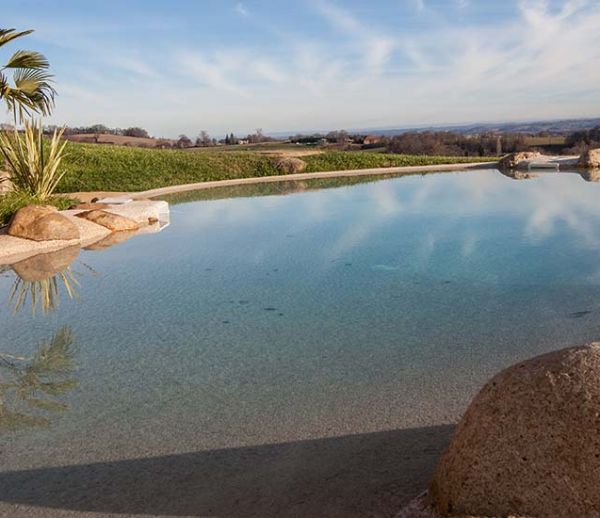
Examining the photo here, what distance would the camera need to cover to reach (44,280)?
883cm

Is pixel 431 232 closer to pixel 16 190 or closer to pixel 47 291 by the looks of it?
pixel 47 291

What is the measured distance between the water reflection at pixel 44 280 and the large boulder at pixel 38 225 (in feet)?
1.77

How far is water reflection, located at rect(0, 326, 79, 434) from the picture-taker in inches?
174

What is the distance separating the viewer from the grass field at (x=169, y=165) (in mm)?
22172

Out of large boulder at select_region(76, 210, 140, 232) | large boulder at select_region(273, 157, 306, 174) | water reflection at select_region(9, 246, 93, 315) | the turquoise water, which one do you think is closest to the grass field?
large boulder at select_region(273, 157, 306, 174)

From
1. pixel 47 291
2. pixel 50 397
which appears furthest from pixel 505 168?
pixel 50 397

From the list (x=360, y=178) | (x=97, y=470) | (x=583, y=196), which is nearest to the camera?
(x=97, y=470)

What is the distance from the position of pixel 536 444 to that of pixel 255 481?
1647 millimetres

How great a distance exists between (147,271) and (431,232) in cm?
557

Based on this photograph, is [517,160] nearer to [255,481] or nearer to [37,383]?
[37,383]

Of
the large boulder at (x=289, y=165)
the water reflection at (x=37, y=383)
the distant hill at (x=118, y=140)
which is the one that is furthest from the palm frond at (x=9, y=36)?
the distant hill at (x=118, y=140)

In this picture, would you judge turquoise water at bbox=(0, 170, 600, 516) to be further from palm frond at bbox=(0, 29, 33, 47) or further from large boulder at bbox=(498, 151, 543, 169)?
large boulder at bbox=(498, 151, 543, 169)

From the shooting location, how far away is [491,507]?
8.36 ft

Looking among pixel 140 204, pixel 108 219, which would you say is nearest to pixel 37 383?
pixel 108 219
